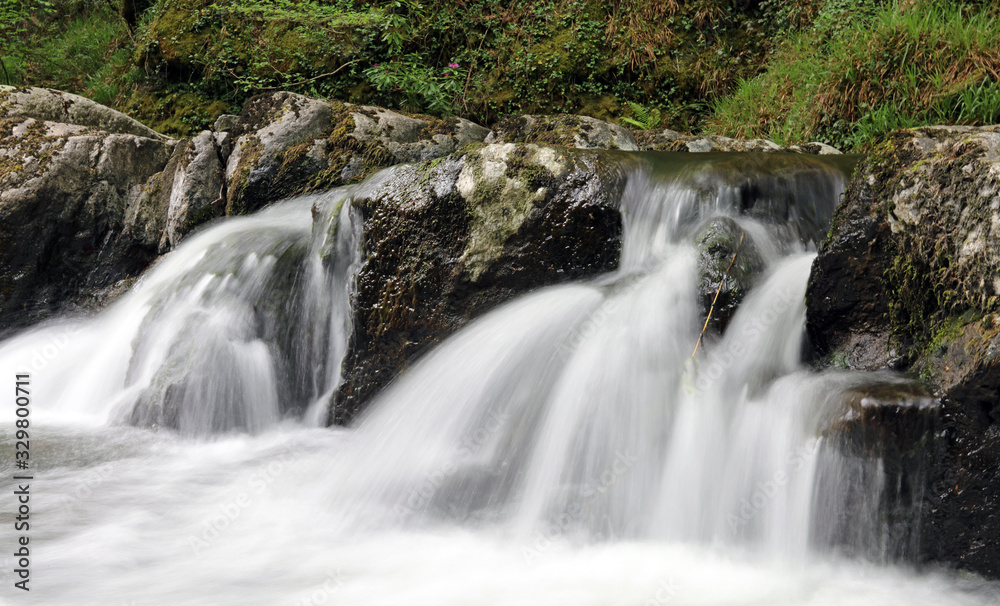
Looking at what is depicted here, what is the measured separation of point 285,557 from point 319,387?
1.53m

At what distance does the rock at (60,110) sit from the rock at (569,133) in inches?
128

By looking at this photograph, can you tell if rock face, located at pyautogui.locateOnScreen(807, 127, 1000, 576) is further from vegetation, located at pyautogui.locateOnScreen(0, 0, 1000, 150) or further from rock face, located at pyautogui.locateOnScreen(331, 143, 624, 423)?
vegetation, located at pyautogui.locateOnScreen(0, 0, 1000, 150)

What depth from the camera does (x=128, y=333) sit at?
4656mm

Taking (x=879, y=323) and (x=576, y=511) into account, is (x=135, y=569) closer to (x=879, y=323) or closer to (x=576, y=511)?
(x=576, y=511)

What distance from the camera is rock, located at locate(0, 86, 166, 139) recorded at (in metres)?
5.79

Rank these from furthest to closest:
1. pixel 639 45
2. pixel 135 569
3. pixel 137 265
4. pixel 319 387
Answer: pixel 639 45 → pixel 137 265 → pixel 319 387 → pixel 135 569

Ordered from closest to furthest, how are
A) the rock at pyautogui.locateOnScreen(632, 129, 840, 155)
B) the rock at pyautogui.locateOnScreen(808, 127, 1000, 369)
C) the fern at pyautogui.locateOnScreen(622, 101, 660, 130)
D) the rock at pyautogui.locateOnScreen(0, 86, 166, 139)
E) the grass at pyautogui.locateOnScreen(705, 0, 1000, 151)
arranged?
the rock at pyautogui.locateOnScreen(808, 127, 1000, 369)
the grass at pyautogui.locateOnScreen(705, 0, 1000, 151)
the rock at pyautogui.locateOnScreen(632, 129, 840, 155)
the rock at pyautogui.locateOnScreen(0, 86, 166, 139)
the fern at pyautogui.locateOnScreen(622, 101, 660, 130)

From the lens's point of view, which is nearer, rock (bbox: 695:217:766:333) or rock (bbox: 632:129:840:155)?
rock (bbox: 695:217:766:333)

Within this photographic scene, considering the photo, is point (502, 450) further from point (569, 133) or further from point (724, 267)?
point (569, 133)

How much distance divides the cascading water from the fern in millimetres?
3369

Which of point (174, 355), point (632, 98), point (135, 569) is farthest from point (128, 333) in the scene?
point (632, 98)

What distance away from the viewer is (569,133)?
571cm

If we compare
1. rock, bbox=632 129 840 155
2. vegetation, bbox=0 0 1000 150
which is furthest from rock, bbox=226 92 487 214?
vegetation, bbox=0 0 1000 150

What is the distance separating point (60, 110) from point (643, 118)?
17.8ft
